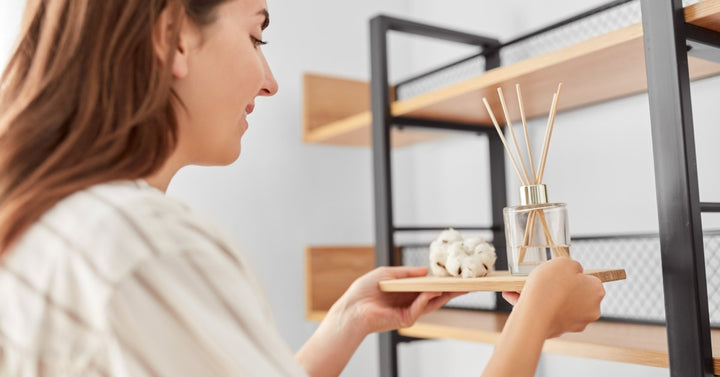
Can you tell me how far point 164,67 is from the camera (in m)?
0.48

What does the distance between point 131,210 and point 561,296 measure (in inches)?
15.4

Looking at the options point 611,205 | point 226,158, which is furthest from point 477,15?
point 226,158

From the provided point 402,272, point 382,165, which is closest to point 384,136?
point 382,165

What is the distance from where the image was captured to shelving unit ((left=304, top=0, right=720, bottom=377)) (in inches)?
28.5

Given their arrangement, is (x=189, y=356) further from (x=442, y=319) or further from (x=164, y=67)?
(x=442, y=319)

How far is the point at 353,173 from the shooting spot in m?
1.78

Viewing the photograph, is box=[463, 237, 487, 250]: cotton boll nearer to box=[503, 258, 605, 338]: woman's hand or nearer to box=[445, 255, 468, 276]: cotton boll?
box=[445, 255, 468, 276]: cotton boll

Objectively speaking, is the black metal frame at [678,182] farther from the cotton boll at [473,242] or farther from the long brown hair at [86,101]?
the long brown hair at [86,101]

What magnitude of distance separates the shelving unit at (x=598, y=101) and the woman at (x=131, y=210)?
0.66 ft

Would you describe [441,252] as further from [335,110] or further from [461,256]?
[335,110]

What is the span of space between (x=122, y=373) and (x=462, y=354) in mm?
1329

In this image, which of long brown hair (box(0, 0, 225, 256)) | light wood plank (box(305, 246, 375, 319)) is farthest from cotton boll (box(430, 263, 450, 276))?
light wood plank (box(305, 246, 375, 319))

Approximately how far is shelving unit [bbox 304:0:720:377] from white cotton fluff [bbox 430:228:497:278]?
0.60 ft

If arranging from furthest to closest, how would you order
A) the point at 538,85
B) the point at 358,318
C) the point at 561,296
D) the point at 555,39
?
the point at 555,39, the point at 538,85, the point at 358,318, the point at 561,296
